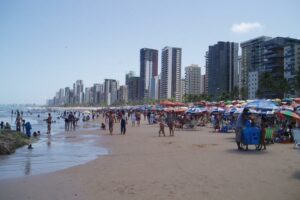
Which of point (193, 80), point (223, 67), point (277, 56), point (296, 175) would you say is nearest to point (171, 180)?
point (296, 175)

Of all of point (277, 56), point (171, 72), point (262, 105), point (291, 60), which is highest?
point (171, 72)

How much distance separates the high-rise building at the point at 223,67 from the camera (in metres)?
168

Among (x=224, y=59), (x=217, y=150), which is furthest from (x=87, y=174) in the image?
(x=224, y=59)

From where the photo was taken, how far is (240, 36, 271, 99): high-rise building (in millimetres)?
135625

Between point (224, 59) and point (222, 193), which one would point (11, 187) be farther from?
point (224, 59)

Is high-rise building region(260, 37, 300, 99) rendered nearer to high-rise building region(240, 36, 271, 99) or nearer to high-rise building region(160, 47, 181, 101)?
high-rise building region(240, 36, 271, 99)

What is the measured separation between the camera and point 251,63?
482 feet

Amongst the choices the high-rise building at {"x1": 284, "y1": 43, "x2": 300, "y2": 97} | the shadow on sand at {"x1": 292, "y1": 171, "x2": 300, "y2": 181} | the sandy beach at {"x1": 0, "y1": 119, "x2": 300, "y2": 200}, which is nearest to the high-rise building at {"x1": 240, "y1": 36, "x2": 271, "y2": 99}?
the high-rise building at {"x1": 284, "y1": 43, "x2": 300, "y2": 97}

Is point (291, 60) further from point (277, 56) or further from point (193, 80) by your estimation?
point (193, 80)

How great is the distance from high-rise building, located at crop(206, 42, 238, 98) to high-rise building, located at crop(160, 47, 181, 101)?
76.6 ft

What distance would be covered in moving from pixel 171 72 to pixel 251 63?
2130 inches

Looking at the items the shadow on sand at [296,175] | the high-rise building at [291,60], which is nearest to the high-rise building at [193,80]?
the high-rise building at [291,60]

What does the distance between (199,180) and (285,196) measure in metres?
2.20

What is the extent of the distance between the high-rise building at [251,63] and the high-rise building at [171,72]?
40.3 meters
